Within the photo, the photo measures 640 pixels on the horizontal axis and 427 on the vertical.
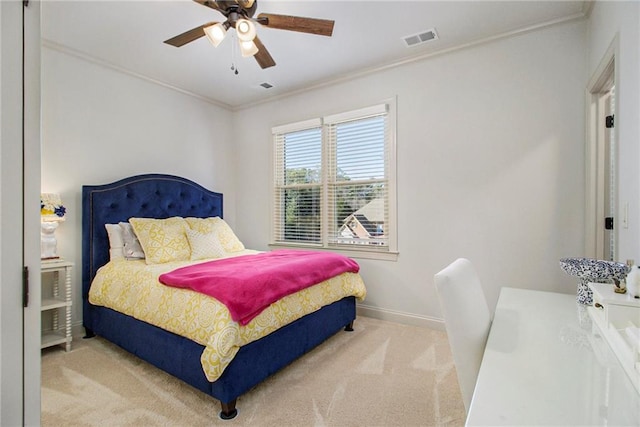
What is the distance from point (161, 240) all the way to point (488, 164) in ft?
10.3

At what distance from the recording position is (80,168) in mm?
3062

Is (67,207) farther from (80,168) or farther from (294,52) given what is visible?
(294,52)

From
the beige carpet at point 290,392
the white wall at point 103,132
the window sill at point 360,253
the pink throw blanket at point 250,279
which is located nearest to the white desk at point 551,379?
the beige carpet at point 290,392

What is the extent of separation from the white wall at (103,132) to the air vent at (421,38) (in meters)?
2.73

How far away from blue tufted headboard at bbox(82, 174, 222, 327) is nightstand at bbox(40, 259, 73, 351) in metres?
0.21

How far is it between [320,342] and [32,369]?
2090 mm

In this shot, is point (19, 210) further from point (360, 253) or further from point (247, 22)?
point (360, 253)

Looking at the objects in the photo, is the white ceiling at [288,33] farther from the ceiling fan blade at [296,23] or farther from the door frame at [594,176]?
Answer: the door frame at [594,176]

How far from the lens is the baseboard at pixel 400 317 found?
310cm

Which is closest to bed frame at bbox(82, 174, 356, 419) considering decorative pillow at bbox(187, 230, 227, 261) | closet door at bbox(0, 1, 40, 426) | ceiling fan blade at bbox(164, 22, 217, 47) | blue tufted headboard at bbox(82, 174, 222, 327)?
blue tufted headboard at bbox(82, 174, 222, 327)

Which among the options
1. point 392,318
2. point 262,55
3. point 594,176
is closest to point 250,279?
point 262,55

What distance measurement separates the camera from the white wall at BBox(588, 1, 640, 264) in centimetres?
153

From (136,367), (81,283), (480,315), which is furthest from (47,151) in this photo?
(480,315)

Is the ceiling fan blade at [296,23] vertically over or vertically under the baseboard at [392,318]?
over
